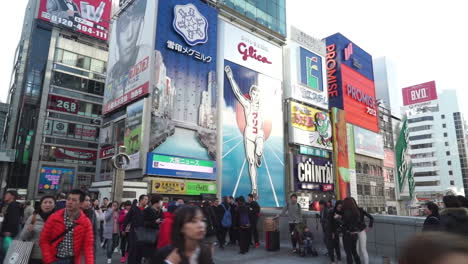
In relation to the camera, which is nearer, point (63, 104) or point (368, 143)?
point (63, 104)

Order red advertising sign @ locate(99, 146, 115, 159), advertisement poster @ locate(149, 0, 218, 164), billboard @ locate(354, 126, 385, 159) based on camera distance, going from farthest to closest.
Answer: billboard @ locate(354, 126, 385, 159), red advertising sign @ locate(99, 146, 115, 159), advertisement poster @ locate(149, 0, 218, 164)

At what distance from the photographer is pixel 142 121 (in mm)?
26109

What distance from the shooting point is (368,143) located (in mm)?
51719

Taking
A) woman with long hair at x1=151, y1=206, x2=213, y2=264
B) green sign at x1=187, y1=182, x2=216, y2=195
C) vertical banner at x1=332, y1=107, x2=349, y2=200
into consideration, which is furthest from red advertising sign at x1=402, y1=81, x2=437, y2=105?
woman with long hair at x1=151, y1=206, x2=213, y2=264

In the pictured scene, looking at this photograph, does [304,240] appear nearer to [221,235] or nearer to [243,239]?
[243,239]

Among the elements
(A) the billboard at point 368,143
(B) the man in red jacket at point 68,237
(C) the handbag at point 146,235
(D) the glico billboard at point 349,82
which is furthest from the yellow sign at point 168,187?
(A) the billboard at point 368,143

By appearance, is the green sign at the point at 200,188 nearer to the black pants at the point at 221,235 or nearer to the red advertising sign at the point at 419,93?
the black pants at the point at 221,235

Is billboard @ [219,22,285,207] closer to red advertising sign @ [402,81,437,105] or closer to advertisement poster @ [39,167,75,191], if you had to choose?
advertisement poster @ [39,167,75,191]

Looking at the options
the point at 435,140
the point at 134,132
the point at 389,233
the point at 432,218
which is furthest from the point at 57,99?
the point at 435,140

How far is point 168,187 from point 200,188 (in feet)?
10.7

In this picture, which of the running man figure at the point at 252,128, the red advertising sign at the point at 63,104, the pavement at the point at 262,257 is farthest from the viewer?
the red advertising sign at the point at 63,104

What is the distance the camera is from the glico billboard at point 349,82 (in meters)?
48.6

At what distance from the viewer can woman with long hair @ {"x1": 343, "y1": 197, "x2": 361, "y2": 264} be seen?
281 inches

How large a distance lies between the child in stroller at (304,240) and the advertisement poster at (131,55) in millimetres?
20065
